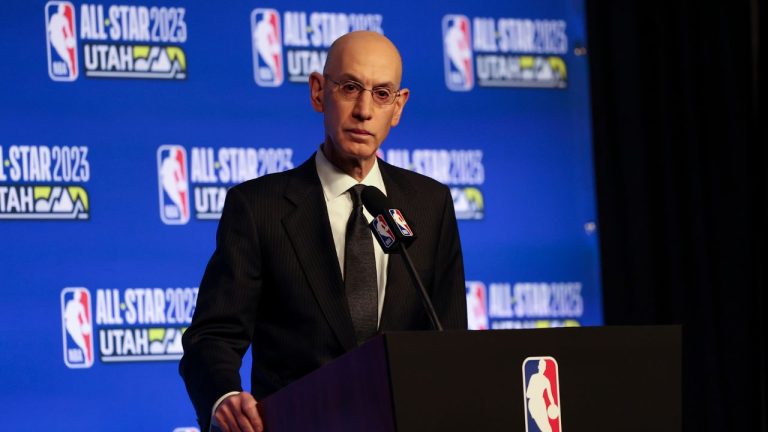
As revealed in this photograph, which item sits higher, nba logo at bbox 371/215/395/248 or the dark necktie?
nba logo at bbox 371/215/395/248

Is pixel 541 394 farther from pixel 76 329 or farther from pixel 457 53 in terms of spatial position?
pixel 457 53

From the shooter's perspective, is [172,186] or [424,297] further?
[172,186]

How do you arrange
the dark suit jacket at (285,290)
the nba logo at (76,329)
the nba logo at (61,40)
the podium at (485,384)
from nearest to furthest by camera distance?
1. the podium at (485,384)
2. the dark suit jacket at (285,290)
3. the nba logo at (76,329)
4. the nba logo at (61,40)

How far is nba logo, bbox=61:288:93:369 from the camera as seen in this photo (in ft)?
12.0

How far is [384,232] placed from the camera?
1.92m

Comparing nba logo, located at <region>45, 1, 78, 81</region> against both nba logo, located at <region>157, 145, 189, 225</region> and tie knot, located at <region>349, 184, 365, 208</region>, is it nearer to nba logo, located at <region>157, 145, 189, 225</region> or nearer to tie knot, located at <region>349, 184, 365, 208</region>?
nba logo, located at <region>157, 145, 189, 225</region>

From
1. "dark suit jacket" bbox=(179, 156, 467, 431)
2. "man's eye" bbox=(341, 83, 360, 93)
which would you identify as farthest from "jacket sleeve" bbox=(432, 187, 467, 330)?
"man's eye" bbox=(341, 83, 360, 93)

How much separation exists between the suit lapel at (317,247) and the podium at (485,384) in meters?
0.41

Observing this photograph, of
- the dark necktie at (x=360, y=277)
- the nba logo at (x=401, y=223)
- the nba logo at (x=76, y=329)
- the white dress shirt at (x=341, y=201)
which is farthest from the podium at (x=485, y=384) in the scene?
the nba logo at (x=76, y=329)

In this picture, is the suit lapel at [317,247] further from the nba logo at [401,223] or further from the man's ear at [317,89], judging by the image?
the nba logo at [401,223]

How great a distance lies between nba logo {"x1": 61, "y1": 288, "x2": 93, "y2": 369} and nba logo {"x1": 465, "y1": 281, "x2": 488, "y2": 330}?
1.35 metres

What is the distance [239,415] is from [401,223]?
0.42 metres

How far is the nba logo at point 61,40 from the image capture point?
3.78m

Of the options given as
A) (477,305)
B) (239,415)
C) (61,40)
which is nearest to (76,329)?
(61,40)
